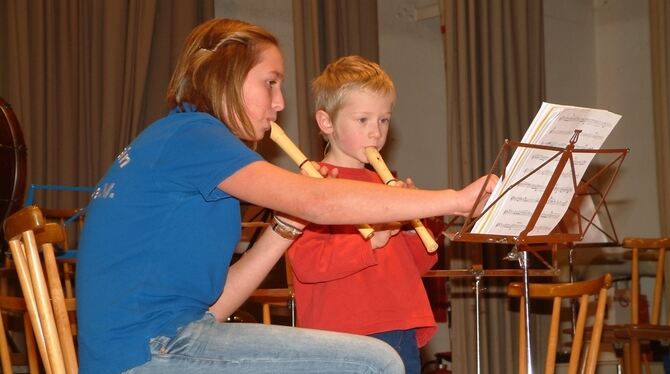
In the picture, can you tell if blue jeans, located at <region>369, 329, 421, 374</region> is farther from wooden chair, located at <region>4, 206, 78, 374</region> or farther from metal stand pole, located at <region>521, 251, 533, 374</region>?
wooden chair, located at <region>4, 206, 78, 374</region>

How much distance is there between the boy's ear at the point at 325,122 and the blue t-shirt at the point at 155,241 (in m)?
0.86

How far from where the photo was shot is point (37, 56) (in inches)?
160

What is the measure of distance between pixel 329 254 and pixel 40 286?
2.48 ft

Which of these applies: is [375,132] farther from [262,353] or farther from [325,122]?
[262,353]

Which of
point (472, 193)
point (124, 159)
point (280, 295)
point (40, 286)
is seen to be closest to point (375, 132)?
point (280, 295)

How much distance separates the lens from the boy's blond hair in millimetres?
2318

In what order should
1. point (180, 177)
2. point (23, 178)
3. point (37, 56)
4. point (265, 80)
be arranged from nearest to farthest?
point (180, 177), point (265, 80), point (23, 178), point (37, 56)

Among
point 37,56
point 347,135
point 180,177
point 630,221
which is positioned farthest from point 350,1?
point 180,177

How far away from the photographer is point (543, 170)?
5.88 ft

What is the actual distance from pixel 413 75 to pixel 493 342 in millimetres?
1967

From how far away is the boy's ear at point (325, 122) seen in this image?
2348 millimetres

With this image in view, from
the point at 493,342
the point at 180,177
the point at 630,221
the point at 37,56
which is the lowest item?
the point at 493,342

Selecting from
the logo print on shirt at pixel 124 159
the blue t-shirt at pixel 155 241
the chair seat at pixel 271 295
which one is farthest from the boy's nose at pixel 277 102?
→ the chair seat at pixel 271 295

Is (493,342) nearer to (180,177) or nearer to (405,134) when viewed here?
(405,134)
